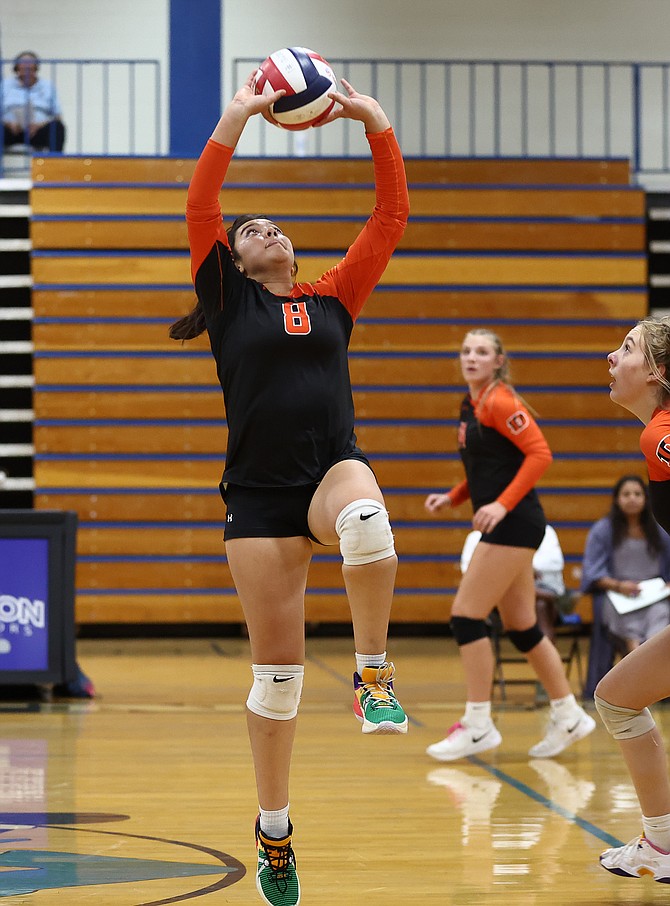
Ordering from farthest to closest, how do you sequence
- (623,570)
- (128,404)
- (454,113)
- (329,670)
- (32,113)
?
(454,113)
(32,113)
(128,404)
(329,670)
(623,570)

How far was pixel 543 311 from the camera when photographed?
10234 mm

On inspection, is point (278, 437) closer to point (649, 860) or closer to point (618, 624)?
point (649, 860)

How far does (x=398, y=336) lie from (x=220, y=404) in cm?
154

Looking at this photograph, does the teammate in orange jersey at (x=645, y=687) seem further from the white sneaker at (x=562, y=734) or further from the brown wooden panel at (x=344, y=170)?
the brown wooden panel at (x=344, y=170)

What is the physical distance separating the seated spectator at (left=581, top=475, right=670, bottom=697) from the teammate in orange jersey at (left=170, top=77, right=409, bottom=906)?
13.2 feet

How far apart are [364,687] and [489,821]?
4.97 ft

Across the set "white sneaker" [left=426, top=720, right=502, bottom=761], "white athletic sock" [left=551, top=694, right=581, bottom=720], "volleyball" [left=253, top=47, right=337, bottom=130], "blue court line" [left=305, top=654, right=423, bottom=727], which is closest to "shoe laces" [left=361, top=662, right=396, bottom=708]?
"volleyball" [left=253, top=47, right=337, bottom=130]

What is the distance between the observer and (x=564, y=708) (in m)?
5.25

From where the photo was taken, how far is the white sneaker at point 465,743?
5.12 meters

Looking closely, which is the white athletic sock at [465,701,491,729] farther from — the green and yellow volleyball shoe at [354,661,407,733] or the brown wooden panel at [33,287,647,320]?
the brown wooden panel at [33,287,647,320]

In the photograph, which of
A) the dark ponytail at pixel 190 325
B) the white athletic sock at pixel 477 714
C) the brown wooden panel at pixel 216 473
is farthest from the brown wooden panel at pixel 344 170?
the dark ponytail at pixel 190 325

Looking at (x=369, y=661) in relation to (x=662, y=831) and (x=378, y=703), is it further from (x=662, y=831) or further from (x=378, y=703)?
(x=662, y=831)

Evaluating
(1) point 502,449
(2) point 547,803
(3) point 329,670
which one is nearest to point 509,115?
(3) point 329,670

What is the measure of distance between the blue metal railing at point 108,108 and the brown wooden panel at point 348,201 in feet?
5.06
